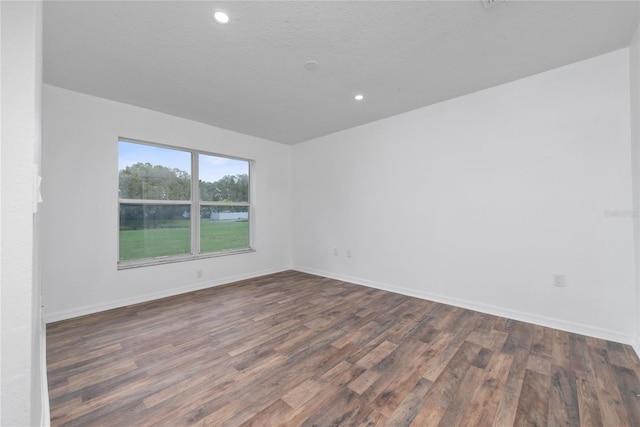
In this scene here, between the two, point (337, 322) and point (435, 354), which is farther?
point (337, 322)

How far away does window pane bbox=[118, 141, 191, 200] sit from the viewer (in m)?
3.34

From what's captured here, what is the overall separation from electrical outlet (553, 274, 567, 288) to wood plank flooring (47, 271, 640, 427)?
1.52 feet

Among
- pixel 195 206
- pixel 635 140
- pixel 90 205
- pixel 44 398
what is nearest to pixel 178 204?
pixel 195 206

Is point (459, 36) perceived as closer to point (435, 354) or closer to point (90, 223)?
point (435, 354)

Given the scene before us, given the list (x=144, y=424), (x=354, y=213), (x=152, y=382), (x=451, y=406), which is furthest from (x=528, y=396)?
(x=354, y=213)

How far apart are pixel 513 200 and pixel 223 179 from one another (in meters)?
4.17

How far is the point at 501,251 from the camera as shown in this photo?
9.28 feet

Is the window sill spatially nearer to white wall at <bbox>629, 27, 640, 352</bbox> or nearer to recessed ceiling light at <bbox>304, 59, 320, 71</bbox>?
recessed ceiling light at <bbox>304, 59, 320, 71</bbox>

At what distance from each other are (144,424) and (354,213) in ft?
11.3

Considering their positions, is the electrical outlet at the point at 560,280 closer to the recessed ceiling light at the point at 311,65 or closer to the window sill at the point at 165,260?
the recessed ceiling light at the point at 311,65

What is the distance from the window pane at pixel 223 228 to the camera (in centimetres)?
411

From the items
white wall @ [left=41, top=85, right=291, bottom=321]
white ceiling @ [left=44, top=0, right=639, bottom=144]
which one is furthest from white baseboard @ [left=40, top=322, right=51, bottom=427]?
white ceiling @ [left=44, top=0, right=639, bottom=144]

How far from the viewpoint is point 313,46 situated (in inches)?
83.7

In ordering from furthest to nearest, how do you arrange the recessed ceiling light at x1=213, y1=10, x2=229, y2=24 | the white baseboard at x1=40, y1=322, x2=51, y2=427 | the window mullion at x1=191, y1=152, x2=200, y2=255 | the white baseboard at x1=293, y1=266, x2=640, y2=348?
the window mullion at x1=191, y1=152, x2=200, y2=255 < the white baseboard at x1=293, y1=266, x2=640, y2=348 < the recessed ceiling light at x1=213, y1=10, x2=229, y2=24 < the white baseboard at x1=40, y1=322, x2=51, y2=427
